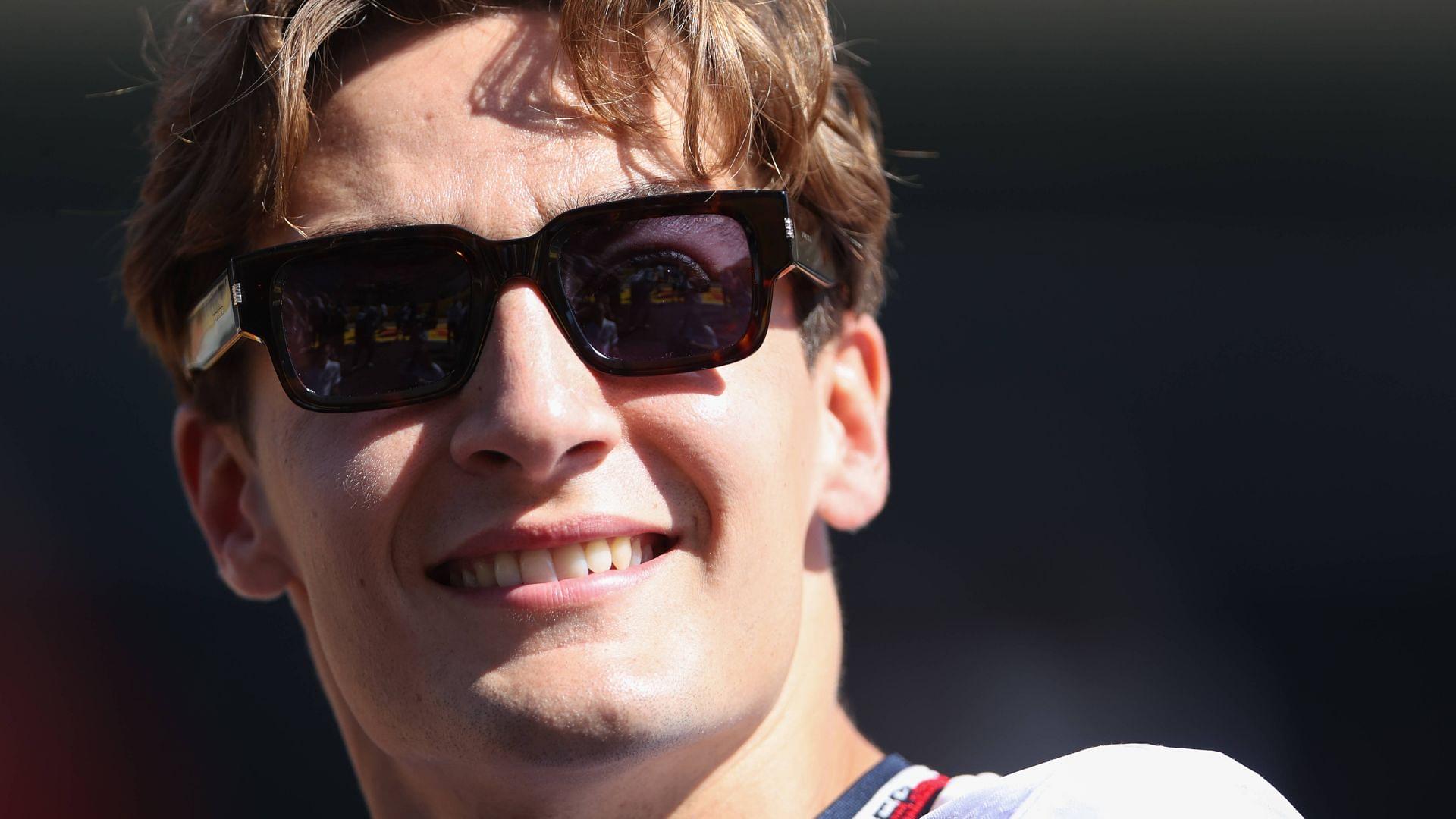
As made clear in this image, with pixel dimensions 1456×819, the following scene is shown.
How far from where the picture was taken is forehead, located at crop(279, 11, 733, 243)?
1.59 meters

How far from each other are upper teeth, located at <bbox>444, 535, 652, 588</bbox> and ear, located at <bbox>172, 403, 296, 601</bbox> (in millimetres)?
456

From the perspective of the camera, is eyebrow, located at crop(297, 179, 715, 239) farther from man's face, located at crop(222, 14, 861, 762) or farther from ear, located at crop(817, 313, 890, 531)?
ear, located at crop(817, 313, 890, 531)

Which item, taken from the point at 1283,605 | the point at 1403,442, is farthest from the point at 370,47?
the point at 1403,442

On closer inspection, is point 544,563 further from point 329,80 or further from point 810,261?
point 329,80

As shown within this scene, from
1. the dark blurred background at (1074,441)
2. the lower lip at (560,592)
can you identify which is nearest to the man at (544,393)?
the lower lip at (560,592)

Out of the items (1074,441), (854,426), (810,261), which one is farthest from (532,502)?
(1074,441)

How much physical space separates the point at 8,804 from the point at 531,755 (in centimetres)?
345

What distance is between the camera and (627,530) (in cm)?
156

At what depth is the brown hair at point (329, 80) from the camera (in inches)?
66.4

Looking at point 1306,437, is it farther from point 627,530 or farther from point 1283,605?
point 627,530

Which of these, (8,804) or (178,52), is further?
(8,804)

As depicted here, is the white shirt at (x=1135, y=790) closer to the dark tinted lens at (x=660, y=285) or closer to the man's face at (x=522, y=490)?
the man's face at (x=522, y=490)

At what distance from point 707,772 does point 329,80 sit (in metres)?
1.07

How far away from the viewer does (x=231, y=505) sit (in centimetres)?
201
